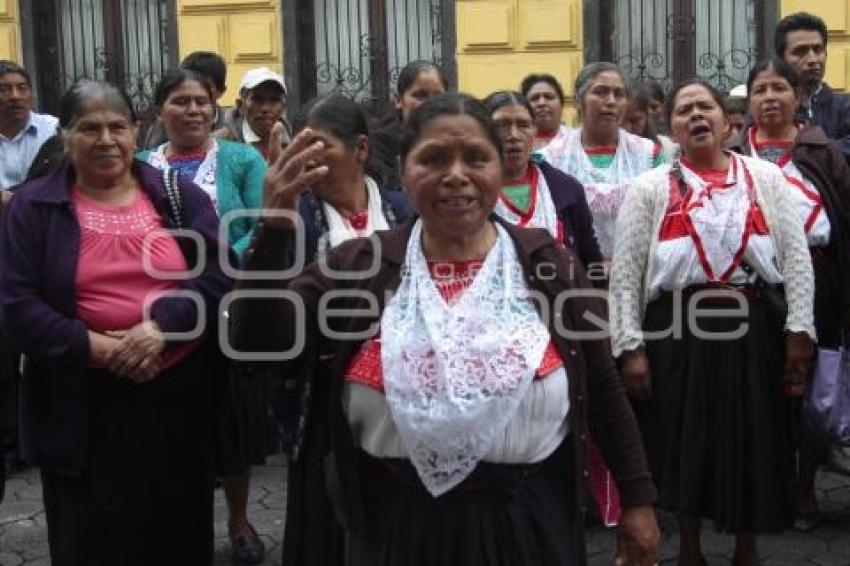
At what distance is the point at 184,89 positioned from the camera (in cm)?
527

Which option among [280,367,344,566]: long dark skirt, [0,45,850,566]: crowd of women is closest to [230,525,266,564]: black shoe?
[0,45,850,566]: crowd of women

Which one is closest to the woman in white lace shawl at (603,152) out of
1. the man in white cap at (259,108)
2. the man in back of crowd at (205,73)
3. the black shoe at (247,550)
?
the man in white cap at (259,108)

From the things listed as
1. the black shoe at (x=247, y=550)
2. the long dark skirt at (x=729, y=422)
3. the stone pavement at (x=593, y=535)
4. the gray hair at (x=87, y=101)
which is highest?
the gray hair at (x=87, y=101)

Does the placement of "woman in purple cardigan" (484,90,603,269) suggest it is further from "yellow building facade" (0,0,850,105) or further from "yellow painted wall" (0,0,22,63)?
"yellow painted wall" (0,0,22,63)

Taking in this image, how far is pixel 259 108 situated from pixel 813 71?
297 centimetres

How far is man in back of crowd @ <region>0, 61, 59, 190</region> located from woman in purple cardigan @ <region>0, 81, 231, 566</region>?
3.01m

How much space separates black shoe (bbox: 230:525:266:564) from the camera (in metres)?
5.07

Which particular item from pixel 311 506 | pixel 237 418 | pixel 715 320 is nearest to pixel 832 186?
pixel 715 320

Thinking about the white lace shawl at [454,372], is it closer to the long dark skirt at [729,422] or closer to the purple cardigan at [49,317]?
the purple cardigan at [49,317]

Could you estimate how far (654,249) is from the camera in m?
4.46

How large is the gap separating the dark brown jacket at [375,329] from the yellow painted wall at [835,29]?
831 centimetres

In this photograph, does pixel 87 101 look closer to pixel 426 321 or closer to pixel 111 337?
pixel 111 337

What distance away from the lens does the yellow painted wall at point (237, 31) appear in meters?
11.3

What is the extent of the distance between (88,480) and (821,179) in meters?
3.19
